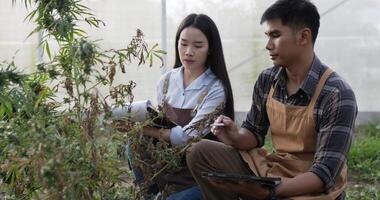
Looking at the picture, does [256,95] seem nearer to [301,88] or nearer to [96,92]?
[301,88]

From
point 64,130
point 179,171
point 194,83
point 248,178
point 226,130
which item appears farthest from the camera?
point 194,83

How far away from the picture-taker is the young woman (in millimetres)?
3197

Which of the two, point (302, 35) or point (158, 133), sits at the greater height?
point (302, 35)

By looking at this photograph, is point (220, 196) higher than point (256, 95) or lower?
lower

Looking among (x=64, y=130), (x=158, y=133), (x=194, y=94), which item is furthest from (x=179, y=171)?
(x=64, y=130)

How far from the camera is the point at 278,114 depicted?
288cm

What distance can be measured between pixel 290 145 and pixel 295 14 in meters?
0.49

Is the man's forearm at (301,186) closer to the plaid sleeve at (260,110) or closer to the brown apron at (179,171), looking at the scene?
the plaid sleeve at (260,110)

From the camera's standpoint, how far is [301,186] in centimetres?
263

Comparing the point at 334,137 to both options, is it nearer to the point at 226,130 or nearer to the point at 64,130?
the point at 226,130

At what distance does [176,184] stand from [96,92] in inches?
37.9

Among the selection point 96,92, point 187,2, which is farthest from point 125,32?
point 96,92

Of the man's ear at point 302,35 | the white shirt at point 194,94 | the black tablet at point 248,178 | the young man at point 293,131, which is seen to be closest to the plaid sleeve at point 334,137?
the young man at point 293,131

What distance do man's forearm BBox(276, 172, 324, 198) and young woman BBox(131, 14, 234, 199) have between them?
1.88ft
